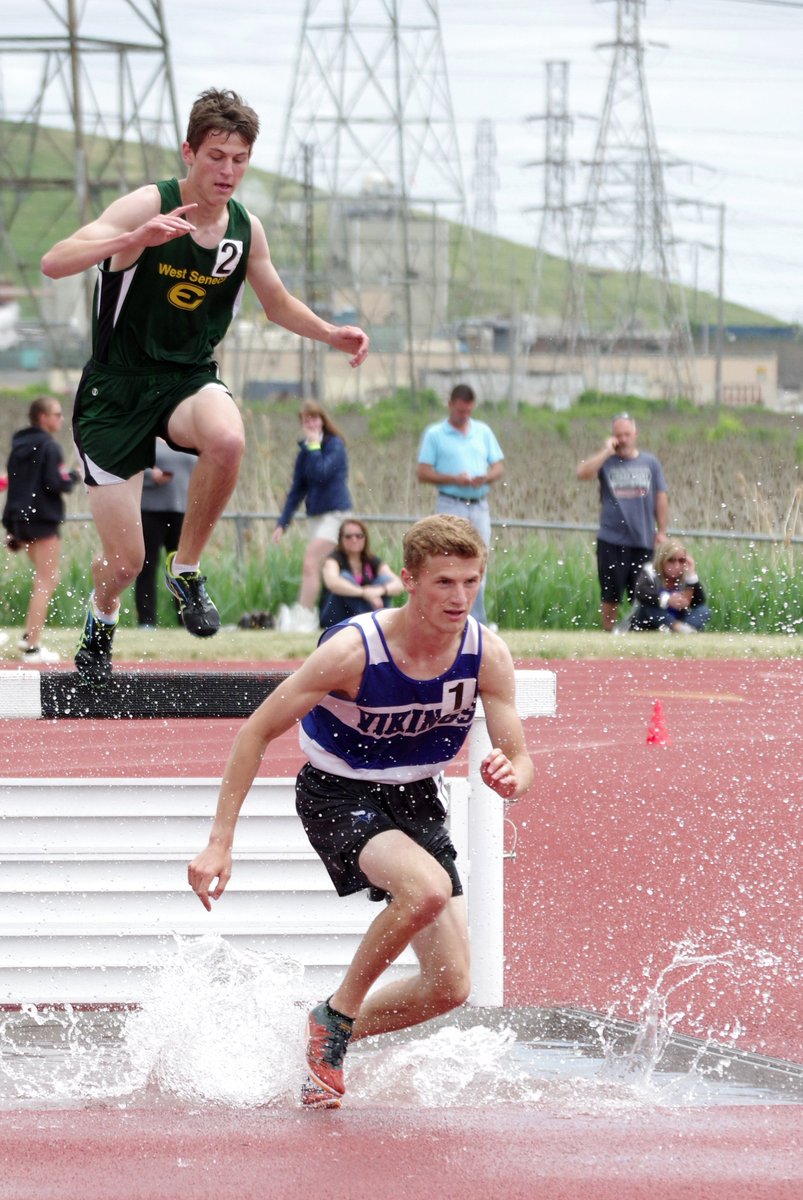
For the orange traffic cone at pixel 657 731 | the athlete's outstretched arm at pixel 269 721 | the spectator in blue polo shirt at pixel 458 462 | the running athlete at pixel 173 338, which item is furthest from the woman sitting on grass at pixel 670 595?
the athlete's outstretched arm at pixel 269 721

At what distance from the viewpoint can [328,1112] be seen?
453cm

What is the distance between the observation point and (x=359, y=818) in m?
4.73

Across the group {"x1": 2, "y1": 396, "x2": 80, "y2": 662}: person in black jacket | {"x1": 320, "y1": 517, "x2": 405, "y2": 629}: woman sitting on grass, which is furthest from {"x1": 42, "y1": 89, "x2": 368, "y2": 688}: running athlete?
{"x1": 320, "y1": 517, "x2": 405, "y2": 629}: woman sitting on grass

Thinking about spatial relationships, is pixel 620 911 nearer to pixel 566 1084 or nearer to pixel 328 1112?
pixel 566 1084

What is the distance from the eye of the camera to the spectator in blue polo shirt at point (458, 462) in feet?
40.9

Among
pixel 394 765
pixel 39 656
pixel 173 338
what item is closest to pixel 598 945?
pixel 394 765

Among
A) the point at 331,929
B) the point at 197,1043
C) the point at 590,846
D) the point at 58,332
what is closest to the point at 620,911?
the point at 590,846

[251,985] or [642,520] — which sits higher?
[642,520]

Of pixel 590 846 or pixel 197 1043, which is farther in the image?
pixel 590 846

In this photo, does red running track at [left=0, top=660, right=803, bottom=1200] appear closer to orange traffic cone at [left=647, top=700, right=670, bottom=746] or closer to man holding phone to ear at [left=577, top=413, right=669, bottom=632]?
orange traffic cone at [left=647, top=700, right=670, bottom=746]

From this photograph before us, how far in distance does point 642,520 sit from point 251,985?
7.76m

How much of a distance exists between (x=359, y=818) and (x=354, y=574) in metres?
7.51

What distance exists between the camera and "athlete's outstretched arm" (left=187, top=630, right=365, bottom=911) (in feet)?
14.8

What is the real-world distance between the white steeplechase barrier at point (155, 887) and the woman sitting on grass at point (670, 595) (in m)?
7.07
